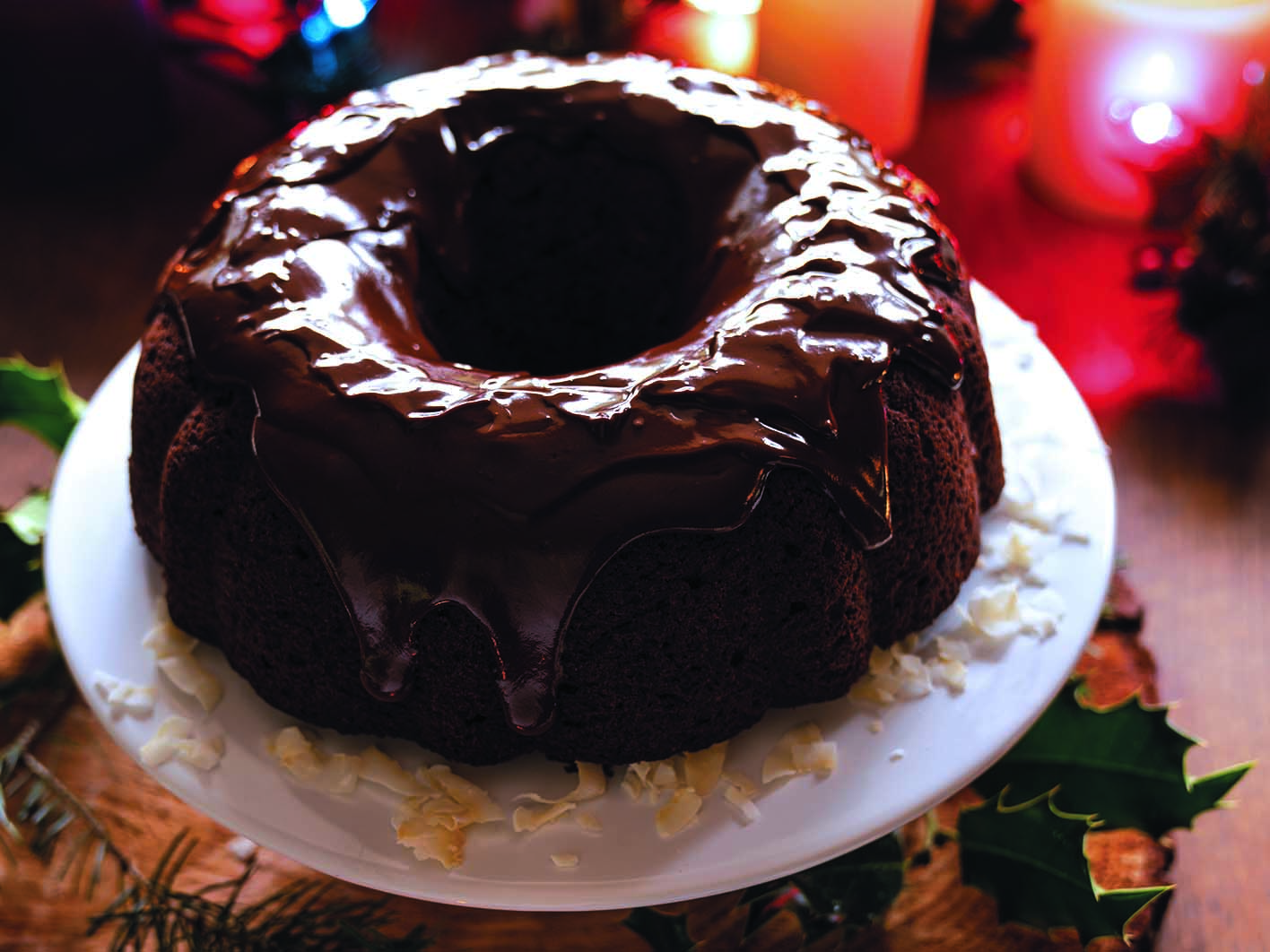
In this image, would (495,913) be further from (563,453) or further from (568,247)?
(568,247)

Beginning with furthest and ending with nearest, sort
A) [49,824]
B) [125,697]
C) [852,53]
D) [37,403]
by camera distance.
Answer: [852,53]
[37,403]
[49,824]
[125,697]

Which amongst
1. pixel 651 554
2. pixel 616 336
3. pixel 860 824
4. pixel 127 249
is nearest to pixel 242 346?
pixel 651 554

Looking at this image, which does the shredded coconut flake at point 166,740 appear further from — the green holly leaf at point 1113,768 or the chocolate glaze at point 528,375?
the green holly leaf at point 1113,768

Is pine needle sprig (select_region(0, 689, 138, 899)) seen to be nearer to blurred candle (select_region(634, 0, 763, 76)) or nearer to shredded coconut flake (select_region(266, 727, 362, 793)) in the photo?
shredded coconut flake (select_region(266, 727, 362, 793))

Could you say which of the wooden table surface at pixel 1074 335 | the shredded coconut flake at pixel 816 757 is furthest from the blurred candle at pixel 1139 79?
the shredded coconut flake at pixel 816 757

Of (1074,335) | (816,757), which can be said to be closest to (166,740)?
(816,757)

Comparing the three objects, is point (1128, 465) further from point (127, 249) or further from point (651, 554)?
point (127, 249)

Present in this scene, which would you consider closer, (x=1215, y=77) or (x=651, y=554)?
(x=651, y=554)
